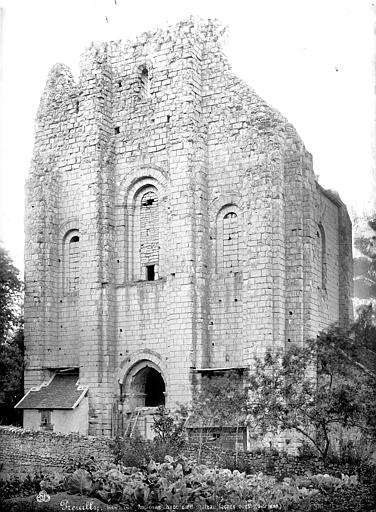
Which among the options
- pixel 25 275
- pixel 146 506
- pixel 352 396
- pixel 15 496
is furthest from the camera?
pixel 25 275

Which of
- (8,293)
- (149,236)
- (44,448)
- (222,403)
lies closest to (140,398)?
(222,403)

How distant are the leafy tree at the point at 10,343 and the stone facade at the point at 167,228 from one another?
485 mm

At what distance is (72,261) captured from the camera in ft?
81.1

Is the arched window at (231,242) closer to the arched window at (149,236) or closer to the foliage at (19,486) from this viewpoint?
the arched window at (149,236)

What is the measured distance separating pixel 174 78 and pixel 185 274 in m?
5.50

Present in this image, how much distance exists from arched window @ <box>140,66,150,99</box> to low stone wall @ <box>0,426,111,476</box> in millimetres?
10164

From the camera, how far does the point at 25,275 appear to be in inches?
971

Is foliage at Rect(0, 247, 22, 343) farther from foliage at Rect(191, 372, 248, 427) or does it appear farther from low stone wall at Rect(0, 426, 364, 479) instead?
foliage at Rect(191, 372, 248, 427)

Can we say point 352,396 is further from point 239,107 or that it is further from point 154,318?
point 239,107

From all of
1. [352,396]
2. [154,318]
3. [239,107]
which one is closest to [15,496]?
[352,396]

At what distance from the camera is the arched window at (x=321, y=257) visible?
2292 cm

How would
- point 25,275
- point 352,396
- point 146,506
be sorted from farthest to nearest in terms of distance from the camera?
point 25,275
point 352,396
point 146,506

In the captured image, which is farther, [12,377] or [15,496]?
[12,377]

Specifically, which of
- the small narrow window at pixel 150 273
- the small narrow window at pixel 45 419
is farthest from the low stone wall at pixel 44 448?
the small narrow window at pixel 150 273
